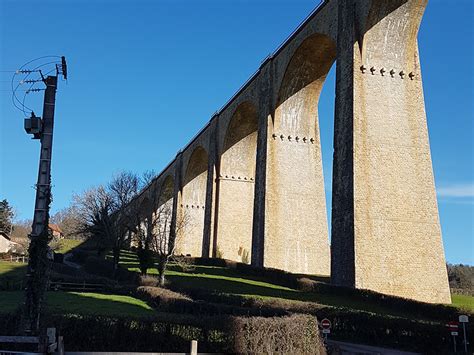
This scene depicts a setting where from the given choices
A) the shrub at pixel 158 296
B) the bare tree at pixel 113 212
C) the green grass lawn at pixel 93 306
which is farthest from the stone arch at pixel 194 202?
the shrub at pixel 158 296

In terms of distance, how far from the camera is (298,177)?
29.6m

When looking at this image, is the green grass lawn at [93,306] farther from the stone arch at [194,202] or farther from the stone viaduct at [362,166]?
the stone arch at [194,202]

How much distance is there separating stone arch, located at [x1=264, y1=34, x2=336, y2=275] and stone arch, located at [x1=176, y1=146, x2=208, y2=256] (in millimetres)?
19612

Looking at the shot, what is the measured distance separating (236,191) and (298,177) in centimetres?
1114

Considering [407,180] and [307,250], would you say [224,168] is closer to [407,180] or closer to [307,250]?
[307,250]

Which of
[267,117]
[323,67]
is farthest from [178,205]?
[323,67]

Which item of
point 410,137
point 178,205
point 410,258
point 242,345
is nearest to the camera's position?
point 242,345

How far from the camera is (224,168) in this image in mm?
39781

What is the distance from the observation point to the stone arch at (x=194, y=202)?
162 feet

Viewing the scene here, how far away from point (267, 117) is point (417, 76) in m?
10.8

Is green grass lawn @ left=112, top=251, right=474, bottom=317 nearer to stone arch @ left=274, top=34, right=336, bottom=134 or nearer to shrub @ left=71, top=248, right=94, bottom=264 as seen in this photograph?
stone arch @ left=274, top=34, right=336, bottom=134

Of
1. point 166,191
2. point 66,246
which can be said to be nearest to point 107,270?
point 166,191

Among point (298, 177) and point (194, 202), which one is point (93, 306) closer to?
point (298, 177)

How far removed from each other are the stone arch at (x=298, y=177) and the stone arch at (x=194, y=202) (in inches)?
772
